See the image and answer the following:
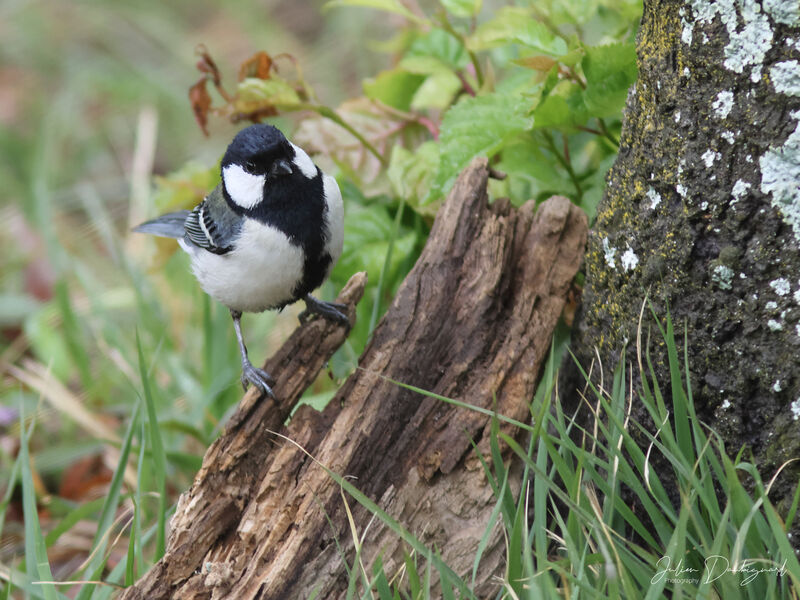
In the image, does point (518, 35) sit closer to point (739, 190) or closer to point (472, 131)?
point (472, 131)

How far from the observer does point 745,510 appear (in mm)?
1537

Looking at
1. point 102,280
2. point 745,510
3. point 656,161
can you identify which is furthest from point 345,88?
point 745,510

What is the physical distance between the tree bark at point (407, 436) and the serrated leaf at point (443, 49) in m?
0.78

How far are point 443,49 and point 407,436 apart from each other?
61.0 inches

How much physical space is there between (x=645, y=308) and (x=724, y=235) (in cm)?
26

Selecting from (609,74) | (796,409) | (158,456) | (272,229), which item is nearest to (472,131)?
(609,74)

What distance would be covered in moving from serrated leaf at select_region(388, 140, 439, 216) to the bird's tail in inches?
34.9

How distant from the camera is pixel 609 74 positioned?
221 centimetres

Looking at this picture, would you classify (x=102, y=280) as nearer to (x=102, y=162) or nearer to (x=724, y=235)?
(x=102, y=162)

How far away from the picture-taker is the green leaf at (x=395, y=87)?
10.2 ft

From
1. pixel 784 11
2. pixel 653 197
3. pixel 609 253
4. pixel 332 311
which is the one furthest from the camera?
pixel 332 311

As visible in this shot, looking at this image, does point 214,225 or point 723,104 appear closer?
point 723,104

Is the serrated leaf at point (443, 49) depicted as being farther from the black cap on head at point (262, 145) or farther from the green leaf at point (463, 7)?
the black cap on head at point (262, 145)

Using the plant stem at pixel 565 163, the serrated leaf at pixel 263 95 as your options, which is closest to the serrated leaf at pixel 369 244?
the serrated leaf at pixel 263 95
